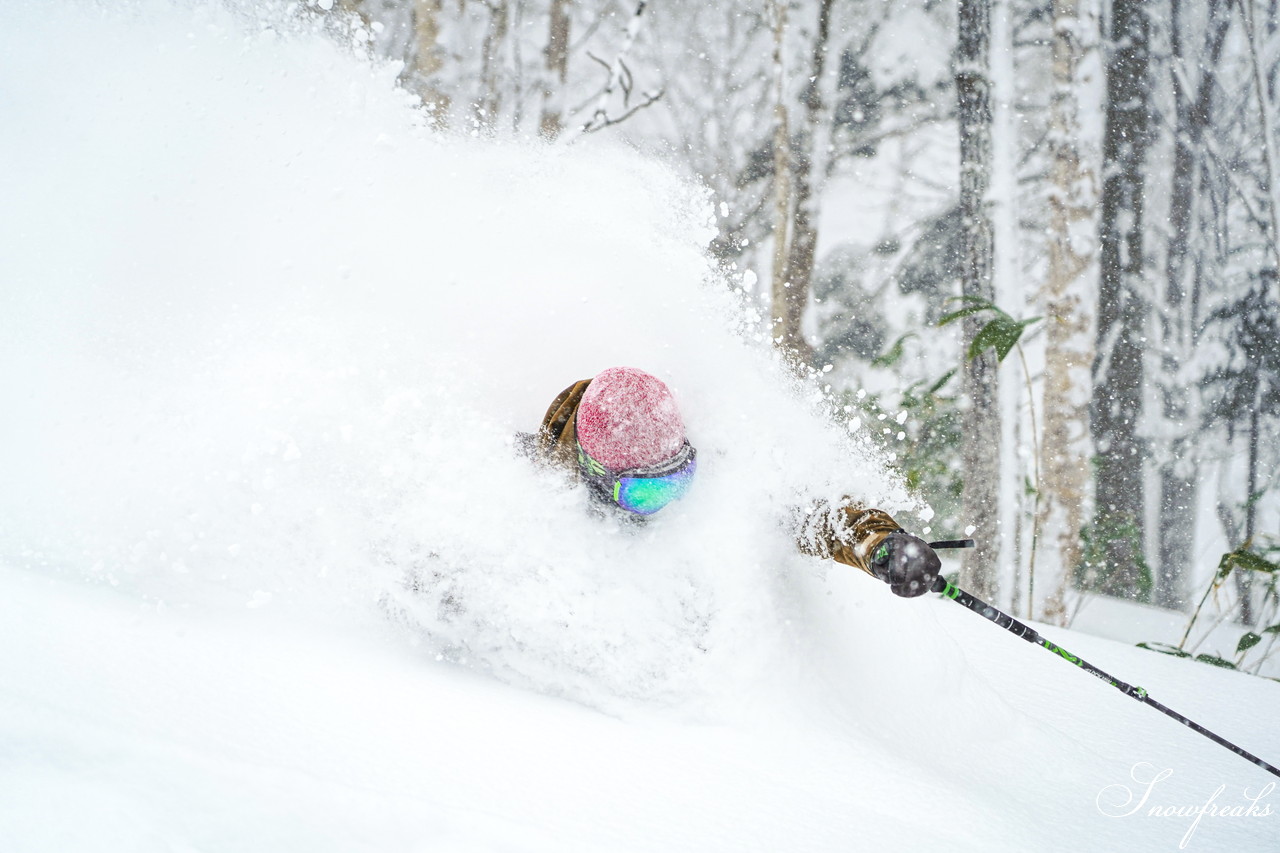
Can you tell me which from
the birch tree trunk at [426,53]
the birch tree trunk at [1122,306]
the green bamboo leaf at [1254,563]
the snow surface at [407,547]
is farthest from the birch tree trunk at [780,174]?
→ the green bamboo leaf at [1254,563]

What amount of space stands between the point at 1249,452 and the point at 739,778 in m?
9.30

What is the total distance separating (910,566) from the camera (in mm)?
1504

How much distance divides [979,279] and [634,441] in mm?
3663

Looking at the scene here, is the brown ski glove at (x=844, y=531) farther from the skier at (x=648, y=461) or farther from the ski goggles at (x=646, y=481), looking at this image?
the ski goggles at (x=646, y=481)

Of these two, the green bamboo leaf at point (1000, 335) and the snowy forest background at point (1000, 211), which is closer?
the green bamboo leaf at point (1000, 335)

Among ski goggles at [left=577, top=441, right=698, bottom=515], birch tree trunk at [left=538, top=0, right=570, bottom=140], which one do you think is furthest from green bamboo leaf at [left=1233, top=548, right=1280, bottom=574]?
birch tree trunk at [left=538, top=0, right=570, bottom=140]

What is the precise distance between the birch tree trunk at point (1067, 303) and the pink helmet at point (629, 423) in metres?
3.74

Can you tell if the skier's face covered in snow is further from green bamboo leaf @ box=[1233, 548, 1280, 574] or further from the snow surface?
green bamboo leaf @ box=[1233, 548, 1280, 574]

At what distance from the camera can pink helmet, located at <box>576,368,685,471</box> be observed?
1770 millimetres

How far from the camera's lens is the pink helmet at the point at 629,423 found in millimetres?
1770

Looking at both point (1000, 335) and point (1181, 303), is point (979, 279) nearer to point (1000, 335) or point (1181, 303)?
point (1000, 335)

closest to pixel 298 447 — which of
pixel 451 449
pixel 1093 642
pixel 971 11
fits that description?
pixel 451 449

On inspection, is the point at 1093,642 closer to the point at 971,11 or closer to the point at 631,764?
the point at 631,764

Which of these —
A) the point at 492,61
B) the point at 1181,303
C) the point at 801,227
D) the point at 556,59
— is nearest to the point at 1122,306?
the point at 1181,303
